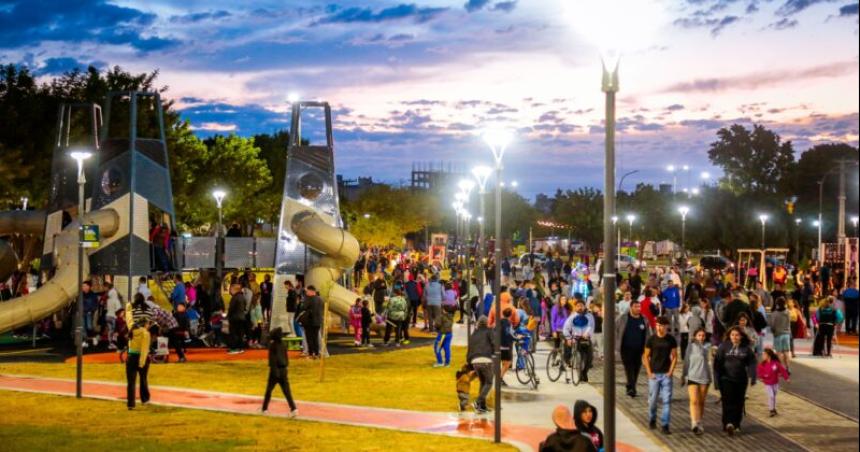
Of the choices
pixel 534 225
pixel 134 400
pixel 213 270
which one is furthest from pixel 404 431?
pixel 534 225

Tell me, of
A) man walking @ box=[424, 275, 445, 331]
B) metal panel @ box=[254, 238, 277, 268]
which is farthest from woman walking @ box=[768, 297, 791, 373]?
metal panel @ box=[254, 238, 277, 268]

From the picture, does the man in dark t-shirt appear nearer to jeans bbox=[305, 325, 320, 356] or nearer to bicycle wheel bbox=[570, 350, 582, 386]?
bicycle wheel bbox=[570, 350, 582, 386]

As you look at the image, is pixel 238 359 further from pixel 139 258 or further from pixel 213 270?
pixel 213 270

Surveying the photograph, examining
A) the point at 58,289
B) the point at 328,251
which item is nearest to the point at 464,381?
the point at 328,251

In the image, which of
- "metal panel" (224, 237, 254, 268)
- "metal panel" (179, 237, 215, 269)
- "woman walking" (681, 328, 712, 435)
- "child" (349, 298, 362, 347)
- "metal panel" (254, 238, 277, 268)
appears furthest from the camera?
"metal panel" (254, 238, 277, 268)

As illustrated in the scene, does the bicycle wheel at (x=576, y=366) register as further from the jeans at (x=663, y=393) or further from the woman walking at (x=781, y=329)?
the jeans at (x=663, y=393)

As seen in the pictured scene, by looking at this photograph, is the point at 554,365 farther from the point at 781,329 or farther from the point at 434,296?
the point at 434,296

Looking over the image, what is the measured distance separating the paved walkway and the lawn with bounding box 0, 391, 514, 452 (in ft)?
1.70

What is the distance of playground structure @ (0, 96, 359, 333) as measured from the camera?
103ft

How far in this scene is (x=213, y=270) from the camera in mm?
39188

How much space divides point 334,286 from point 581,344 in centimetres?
1150

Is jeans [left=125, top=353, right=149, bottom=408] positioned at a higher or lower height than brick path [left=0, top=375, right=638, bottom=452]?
higher

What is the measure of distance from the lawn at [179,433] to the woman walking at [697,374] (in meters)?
2.99

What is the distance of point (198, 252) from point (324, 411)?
63.2 feet
